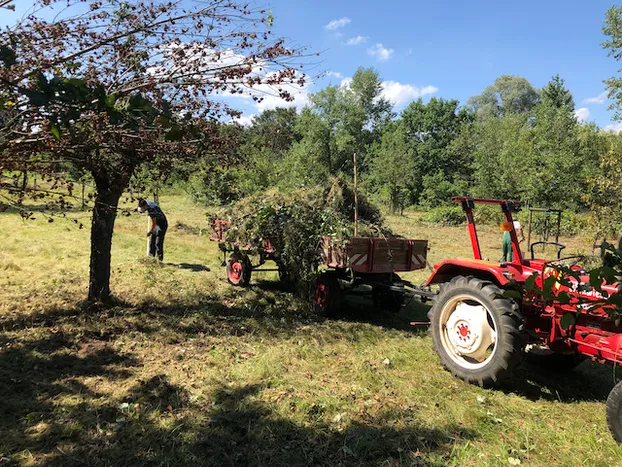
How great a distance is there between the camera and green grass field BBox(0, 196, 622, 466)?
9.85 ft

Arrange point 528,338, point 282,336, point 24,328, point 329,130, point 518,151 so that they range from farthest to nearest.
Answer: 1. point 329,130
2. point 518,151
3. point 282,336
4. point 24,328
5. point 528,338

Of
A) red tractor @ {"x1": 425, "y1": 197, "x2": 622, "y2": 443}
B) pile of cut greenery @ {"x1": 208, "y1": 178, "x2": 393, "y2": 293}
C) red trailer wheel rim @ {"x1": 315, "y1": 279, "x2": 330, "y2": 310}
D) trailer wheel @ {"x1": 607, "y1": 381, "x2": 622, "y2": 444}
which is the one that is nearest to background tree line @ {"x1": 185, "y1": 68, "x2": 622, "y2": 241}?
pile of cut greenery @ {"x1": 208, "y1": 178, "x2": 393, "y2": 293}

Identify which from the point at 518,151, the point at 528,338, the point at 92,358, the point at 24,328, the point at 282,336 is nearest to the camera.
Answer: the point at 528,338

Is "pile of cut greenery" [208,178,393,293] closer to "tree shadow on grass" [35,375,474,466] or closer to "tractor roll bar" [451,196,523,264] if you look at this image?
"tractor roll bar" [451,196,523,264]

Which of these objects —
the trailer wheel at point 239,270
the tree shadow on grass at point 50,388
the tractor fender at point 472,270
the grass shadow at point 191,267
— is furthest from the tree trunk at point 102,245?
the tractor fender at point 472,270

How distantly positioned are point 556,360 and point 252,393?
342 centimetres

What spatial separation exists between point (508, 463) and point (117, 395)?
10.6 ft

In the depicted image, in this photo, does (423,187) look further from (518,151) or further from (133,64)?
(133,64)

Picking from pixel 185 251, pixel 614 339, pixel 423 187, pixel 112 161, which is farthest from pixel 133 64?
pixel 423 187

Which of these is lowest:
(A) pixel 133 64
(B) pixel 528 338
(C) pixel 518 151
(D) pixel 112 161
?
(B) pixel 528 338

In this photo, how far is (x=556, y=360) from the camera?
468cm

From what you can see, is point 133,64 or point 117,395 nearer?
point 117,395

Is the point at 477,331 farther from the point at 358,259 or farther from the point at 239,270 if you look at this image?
the point at 239,270

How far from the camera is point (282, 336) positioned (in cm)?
549
